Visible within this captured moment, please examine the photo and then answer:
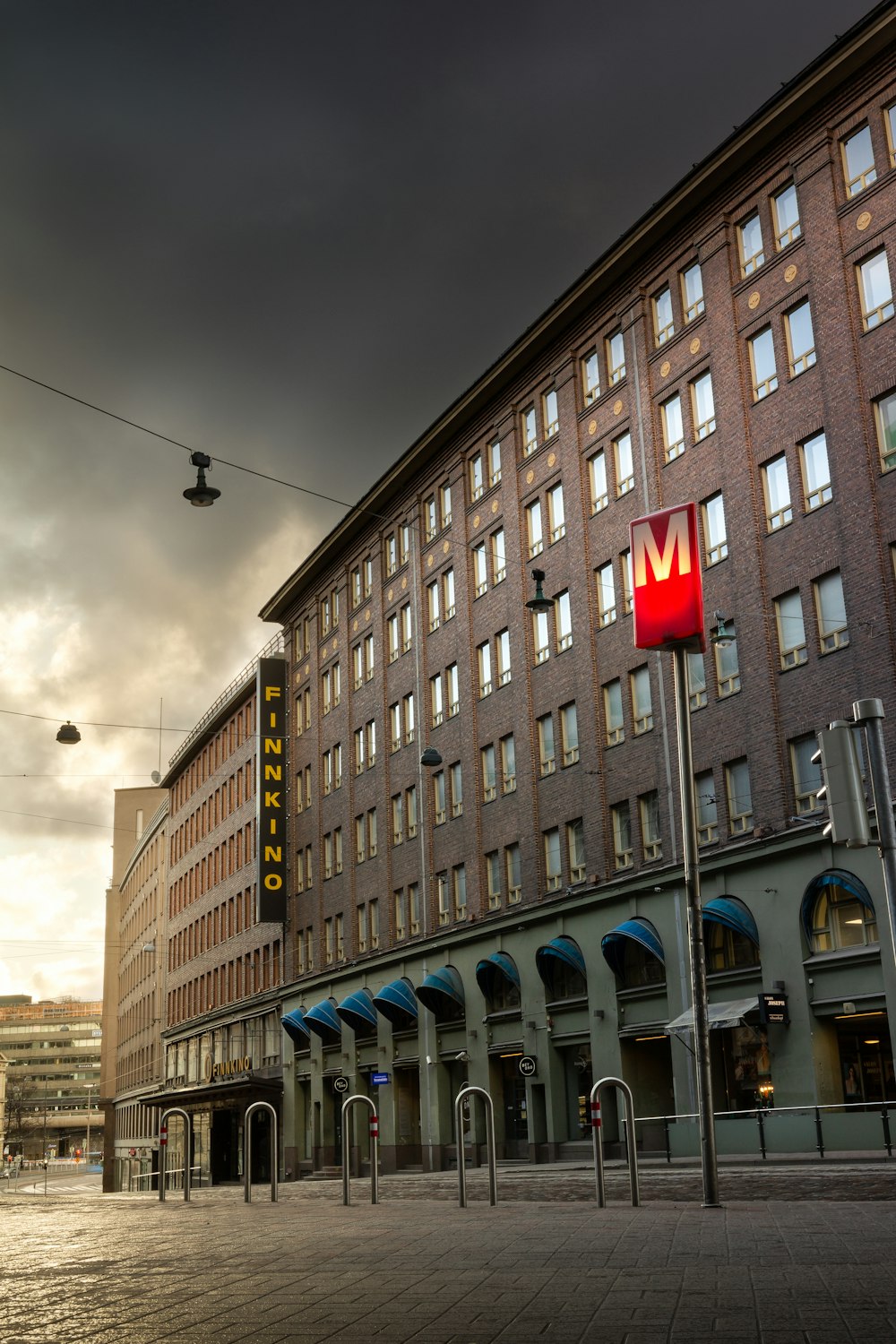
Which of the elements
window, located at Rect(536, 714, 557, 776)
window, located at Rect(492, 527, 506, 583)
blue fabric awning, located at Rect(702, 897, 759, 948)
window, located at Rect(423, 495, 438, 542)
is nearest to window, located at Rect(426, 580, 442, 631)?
window, located at Rect(423, 495, 438, 542)

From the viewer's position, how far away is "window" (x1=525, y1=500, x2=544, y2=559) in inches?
1687

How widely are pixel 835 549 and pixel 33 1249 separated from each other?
22.0 meters

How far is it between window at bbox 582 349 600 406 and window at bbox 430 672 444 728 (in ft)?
39.8

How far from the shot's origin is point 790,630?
3188 cm

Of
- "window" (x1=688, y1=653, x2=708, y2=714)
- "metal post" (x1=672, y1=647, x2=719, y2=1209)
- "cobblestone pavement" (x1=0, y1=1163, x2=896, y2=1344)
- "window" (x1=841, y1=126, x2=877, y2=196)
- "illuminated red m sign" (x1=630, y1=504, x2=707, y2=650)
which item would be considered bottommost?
"cobblestone pavement" (x1=0, y1=1163, x2=896, y2=1344)

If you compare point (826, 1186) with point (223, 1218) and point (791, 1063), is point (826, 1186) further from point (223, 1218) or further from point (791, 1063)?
point (791, 1063)

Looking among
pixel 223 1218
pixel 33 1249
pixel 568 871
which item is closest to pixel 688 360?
pixel 568 871

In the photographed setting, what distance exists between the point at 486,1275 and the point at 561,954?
28317mm

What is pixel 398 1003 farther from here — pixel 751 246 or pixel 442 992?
pixel 751 246

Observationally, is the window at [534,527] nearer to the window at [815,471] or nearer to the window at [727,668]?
the window at [727,668]

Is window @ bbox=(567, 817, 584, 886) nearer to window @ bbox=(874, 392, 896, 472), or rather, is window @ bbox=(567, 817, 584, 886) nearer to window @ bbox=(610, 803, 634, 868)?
window @ bbox=(610, 803, 634, 868)

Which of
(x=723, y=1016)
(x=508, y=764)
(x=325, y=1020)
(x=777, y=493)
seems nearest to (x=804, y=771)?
(x=723, y=1016)

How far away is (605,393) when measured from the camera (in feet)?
131

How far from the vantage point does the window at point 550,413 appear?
42.8 m
